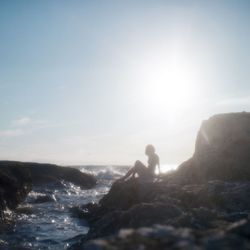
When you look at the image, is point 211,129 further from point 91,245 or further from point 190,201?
point 91,245

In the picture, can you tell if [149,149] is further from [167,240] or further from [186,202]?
[167,240]

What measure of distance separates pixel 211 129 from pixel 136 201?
515 inches

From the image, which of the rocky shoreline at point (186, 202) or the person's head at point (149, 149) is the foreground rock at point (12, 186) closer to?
the rocky shoreline at point (186, 202)

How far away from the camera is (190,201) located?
15516 mm

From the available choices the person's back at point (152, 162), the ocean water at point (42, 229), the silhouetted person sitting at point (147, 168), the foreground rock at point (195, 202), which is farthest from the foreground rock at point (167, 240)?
the person's back at point (152, 162)

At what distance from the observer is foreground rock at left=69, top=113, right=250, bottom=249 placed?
17.5ft

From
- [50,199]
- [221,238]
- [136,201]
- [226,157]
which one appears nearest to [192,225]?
[221,238]

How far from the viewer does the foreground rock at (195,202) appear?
Result: 210 inches

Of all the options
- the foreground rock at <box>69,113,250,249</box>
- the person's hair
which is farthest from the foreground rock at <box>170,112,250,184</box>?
the person's hair

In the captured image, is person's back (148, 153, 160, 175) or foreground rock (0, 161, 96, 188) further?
foreground rock (0, 161, 96, 188)

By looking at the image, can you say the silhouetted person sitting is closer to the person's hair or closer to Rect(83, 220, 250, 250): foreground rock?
the person's hair

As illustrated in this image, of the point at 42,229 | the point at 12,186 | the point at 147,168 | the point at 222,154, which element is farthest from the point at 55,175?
the point at 147,168

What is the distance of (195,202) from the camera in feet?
49.7

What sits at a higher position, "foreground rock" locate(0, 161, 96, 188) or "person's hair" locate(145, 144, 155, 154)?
"person's hair" locate(145, 144, 155, 154)
